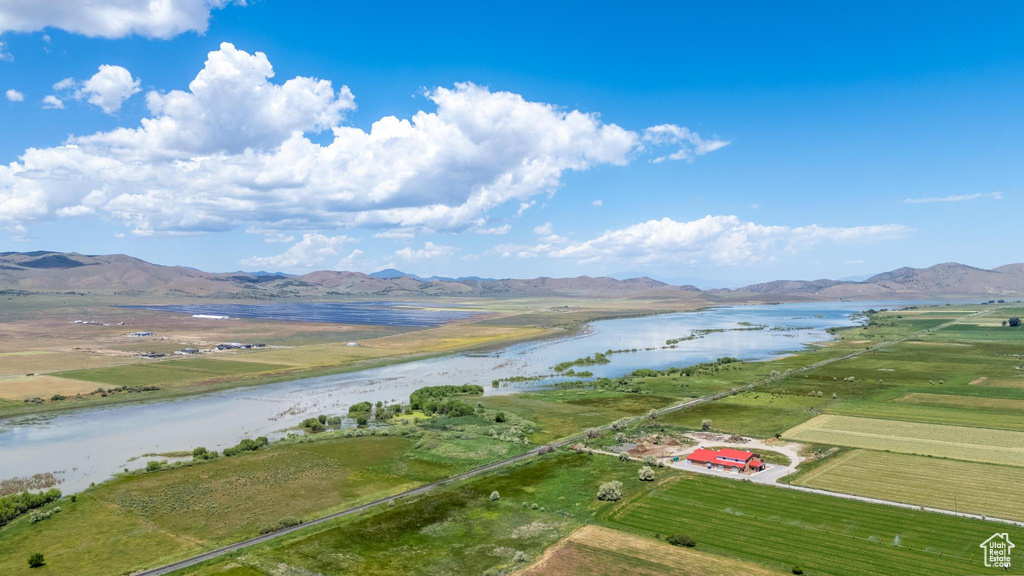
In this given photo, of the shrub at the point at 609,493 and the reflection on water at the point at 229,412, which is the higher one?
the reflection on water at the point at 229,412

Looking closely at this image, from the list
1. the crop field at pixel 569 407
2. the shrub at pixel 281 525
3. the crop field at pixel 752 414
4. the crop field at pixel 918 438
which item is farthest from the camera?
the crop field at pixel 569 407

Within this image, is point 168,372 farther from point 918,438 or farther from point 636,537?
point 918,438

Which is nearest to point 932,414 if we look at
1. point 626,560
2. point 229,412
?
point 626,560

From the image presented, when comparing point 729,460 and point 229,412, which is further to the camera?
point 229,412

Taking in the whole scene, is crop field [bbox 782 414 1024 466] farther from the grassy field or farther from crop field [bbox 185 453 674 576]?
crop field [bbox 185 453 674 576]

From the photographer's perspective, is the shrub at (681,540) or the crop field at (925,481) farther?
the crop field at (925,481)

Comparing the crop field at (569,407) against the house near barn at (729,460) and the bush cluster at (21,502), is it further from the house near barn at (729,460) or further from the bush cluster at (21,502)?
the bush cluster at (21,502)

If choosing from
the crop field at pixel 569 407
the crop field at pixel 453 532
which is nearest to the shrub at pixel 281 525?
the crop field at pixel 453 532
